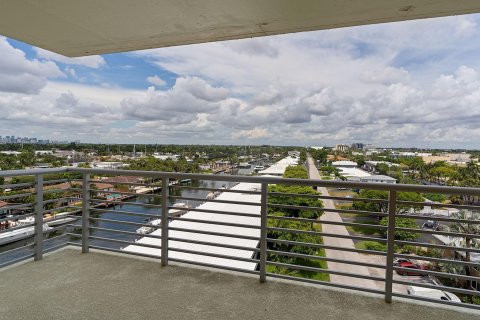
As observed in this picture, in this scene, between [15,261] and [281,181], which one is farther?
[15,261]

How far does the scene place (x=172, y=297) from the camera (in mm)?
2219

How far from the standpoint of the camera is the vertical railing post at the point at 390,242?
216 cm

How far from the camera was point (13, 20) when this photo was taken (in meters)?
2.13

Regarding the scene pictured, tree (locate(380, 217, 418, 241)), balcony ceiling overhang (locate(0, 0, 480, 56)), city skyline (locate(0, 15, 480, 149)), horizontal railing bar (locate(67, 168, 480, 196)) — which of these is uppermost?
city skyline (locate(0, 15, 480, 149))

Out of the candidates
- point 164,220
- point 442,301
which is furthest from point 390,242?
point 164,220

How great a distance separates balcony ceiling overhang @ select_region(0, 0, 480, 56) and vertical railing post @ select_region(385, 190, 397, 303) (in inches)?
52.9

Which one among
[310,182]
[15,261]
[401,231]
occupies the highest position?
[310,182]

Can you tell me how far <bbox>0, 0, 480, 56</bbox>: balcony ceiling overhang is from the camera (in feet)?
5.98

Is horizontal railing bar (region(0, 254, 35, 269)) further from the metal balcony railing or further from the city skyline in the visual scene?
the city skyline

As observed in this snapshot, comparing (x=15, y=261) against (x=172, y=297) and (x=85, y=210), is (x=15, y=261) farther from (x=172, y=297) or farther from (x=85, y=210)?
(x=172, y=297)

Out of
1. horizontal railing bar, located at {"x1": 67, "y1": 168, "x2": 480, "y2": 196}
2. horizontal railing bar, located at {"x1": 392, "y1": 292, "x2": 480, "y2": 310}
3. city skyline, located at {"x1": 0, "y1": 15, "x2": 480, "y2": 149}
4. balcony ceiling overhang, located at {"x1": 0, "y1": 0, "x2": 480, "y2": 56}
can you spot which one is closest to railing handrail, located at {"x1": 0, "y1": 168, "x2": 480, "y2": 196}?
horizontal railing bar, located at {"x1": 67, "y1": 168, "x2": 480, "y2": 196}

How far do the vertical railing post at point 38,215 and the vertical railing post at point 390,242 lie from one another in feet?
11.2

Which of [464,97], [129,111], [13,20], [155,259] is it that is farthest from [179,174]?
[129,111]

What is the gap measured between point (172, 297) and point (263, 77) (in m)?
12.4
